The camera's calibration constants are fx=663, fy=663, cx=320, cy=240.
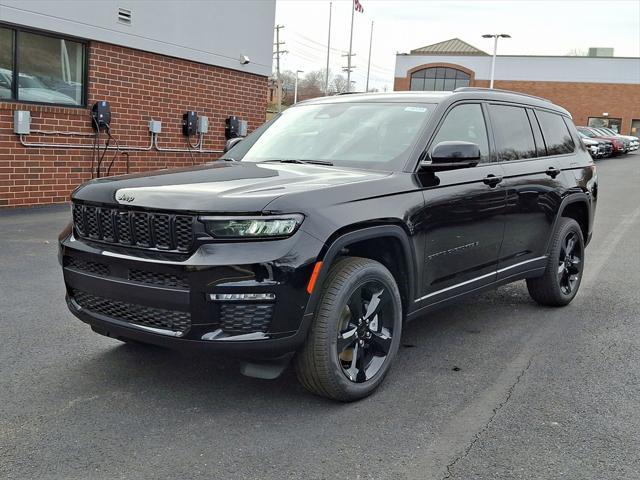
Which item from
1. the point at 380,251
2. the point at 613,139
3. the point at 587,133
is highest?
the point at 587,133

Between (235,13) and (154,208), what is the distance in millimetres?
12736

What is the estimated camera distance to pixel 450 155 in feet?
13.7

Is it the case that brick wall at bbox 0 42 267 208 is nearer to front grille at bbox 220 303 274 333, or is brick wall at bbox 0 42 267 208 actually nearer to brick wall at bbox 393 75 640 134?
front grille at bbox 220 303 274 333

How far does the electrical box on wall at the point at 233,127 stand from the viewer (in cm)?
1546

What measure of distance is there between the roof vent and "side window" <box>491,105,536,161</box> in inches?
361

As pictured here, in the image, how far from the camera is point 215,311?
3.31 m

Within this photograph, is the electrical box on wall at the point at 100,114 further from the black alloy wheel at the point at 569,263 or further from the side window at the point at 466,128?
the black alloy wheel at the point at 569,263

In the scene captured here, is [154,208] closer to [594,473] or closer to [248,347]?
[248,347]

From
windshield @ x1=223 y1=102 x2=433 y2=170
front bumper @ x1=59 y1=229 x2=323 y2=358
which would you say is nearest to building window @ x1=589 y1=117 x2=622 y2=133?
windshield @ x1=223 y1=102 x2=433 y2=170

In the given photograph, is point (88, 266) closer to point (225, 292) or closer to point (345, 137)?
point (225, 292)

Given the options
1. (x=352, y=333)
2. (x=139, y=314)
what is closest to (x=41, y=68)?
(x=139, y=314)

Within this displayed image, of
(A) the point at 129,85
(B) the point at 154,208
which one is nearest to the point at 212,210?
(B) the point at 154,208

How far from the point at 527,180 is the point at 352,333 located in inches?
93.0

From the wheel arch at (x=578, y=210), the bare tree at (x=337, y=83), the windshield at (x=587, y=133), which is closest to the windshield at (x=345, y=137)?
the wheel arch at (x=578, y=210)
